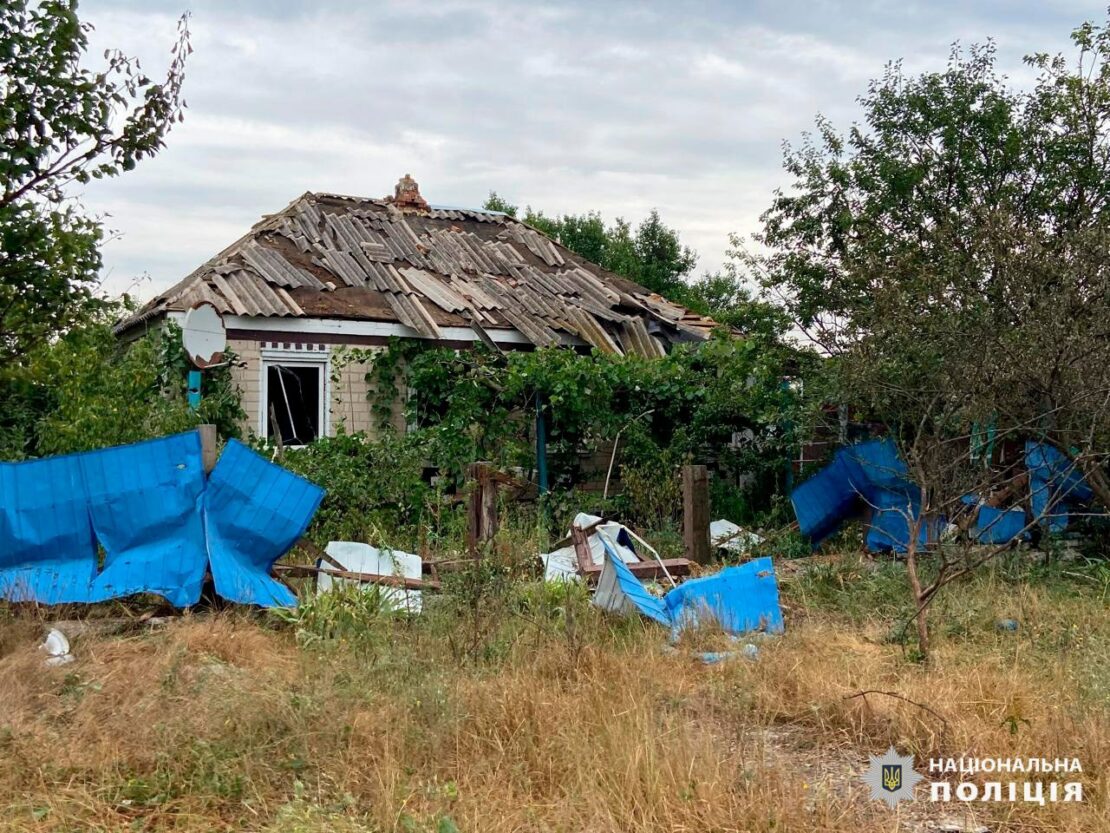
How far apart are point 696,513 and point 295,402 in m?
5.46

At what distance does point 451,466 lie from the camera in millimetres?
10578

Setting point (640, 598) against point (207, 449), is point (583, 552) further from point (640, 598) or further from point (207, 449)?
point (207, 449)

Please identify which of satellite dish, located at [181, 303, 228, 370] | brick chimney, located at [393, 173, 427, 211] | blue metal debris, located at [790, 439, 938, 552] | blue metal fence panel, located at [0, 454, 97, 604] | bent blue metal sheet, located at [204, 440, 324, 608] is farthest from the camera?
brick chimney, located at [393, 173, 427, 211]

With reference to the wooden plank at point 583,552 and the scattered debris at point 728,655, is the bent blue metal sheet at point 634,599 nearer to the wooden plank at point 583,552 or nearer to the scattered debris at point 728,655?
the scattered debris at point 728,655

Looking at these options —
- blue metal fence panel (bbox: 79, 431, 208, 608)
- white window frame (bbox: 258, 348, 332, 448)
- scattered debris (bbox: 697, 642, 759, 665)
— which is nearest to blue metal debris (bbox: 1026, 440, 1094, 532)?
scattered debris (bbox: 697, 642, 759, 665)

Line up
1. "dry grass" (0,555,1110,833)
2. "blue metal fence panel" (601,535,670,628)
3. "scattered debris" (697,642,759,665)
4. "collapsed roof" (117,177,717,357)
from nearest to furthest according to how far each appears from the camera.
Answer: "dry grass" (0,555,1110,833) < "scattered debris" (697,642,759,665) < "blue metal fence panel" (601,535,670,628) < "collapsed roof" (117,177,717,357)

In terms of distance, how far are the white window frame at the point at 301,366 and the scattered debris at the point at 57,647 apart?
5.43m

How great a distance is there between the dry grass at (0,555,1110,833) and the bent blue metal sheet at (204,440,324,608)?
1.62 ft

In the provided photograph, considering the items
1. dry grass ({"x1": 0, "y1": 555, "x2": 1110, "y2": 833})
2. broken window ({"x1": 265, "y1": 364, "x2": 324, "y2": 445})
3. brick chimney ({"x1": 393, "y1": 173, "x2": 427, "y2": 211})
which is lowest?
dry grass ({"x1": 0, "y1": 555, "x2": 1110, "y2": 833})

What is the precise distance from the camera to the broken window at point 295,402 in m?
11.4

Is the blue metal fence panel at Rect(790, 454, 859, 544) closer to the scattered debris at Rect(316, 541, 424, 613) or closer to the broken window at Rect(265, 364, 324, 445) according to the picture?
the scattered debris at Rect(316, 541, 424, 613)

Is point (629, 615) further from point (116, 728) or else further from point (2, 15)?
point (2, 15)

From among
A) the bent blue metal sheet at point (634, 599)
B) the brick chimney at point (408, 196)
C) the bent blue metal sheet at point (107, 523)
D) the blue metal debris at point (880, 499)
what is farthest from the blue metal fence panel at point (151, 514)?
the brick chimney at point (408, 196)

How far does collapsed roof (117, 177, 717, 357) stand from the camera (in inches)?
456
